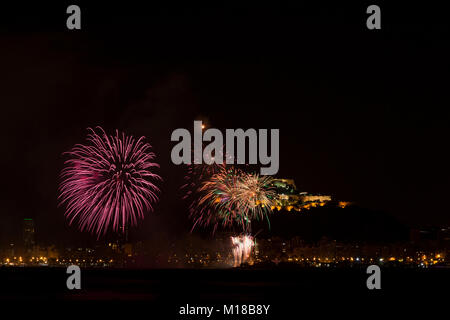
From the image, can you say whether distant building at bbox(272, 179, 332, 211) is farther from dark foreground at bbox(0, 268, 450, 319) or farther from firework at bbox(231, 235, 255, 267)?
dark foreground at bbox(0, 268, 450, 319)

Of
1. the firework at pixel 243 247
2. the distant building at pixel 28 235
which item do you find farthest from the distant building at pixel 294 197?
the distant building at pixel 28 235

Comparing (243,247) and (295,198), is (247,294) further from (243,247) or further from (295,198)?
(295,198)

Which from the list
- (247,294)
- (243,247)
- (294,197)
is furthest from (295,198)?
(247,294)

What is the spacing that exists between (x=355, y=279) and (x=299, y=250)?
239 ft

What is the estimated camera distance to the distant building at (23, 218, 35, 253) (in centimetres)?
15100

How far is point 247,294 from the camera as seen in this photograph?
56.9 m

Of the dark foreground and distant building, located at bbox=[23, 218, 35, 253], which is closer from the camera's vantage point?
the dark foreground

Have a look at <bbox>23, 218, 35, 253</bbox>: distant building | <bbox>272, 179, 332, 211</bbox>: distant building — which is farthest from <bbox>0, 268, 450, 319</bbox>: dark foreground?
<bbox>272, 179, 332, 211</bbox>: distant building

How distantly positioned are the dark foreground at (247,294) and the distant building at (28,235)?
2928 inches

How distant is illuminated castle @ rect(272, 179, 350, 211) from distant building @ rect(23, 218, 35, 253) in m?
61.3

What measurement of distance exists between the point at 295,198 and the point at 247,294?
415 ft
